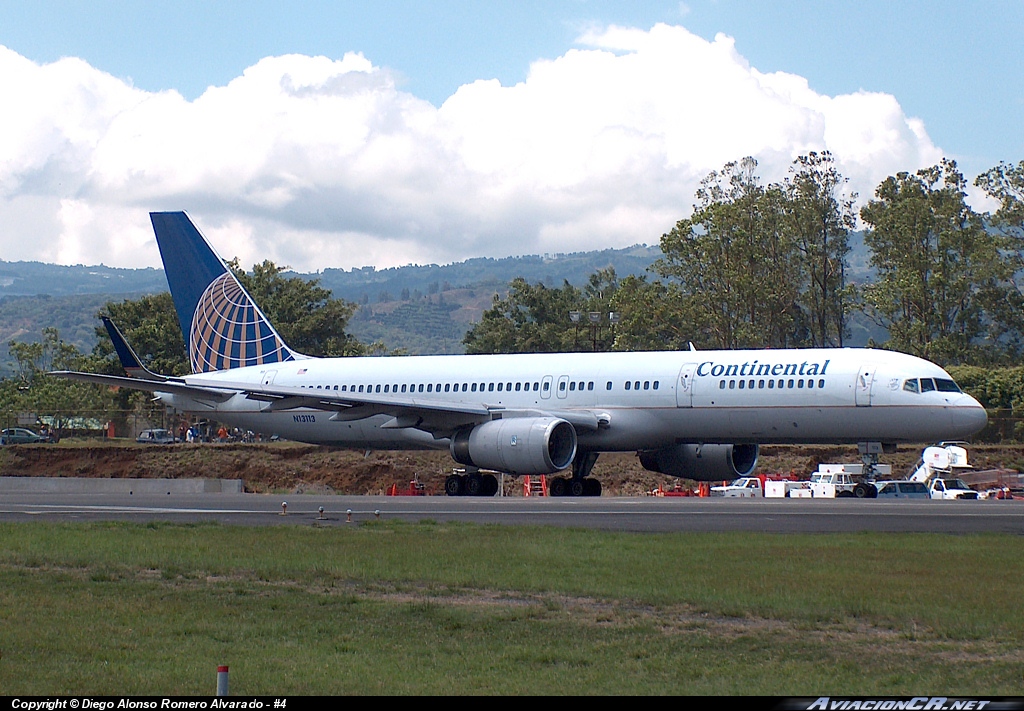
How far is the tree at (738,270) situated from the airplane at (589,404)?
140ft

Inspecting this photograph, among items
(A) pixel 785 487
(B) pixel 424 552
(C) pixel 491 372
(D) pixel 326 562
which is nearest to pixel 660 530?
(B) pixel 424 552

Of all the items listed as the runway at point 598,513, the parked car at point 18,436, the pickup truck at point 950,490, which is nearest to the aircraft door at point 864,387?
the runway at point 598,513

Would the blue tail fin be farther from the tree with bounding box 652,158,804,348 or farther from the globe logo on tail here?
the tree with bounding box 652,158,804,348

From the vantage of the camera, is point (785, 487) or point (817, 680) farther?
point (785, 487)

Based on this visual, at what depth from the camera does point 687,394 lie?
106ft

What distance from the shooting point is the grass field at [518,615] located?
856cm

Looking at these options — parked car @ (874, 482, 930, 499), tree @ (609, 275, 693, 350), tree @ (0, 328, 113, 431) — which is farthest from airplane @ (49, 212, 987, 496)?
tree @ (0, 328, 113, 431)

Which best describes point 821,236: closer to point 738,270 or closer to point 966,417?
point 738,270

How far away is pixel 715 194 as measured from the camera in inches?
3334

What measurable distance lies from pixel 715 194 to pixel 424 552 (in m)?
71.1

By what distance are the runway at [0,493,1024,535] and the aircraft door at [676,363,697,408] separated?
3.95 m

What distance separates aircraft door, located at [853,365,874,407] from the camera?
30.6 meters

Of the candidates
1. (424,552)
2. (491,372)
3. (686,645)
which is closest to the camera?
(686,645)
